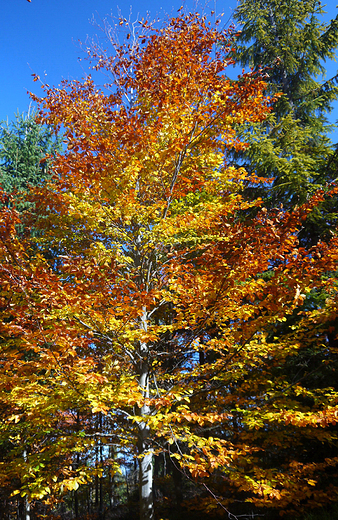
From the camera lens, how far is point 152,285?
6.01m

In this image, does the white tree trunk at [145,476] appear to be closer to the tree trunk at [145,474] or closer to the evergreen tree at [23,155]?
the tree trunk at [145,474]

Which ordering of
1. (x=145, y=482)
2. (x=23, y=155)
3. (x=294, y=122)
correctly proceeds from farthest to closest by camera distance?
(x=23, y=155)
(x=294, y=122)
(x=145, y=482)

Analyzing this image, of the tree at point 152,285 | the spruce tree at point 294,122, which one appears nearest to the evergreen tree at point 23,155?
the tree at point 152,285

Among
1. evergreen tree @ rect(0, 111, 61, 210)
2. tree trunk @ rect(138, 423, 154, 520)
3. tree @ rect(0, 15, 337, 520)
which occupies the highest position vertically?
evergreen tree @ rect(0, 111, 61, 210)

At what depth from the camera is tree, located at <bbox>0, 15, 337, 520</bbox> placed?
377 centimetres

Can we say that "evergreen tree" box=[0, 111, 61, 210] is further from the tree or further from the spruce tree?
the spruce tree

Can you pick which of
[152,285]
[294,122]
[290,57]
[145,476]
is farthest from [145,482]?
[290,57]

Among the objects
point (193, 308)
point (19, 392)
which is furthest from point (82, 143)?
point (19, 392)

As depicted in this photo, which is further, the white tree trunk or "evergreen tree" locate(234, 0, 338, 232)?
"evergreen tree" locate(234, 0, 338, 232)

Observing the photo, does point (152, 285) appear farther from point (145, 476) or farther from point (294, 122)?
point (294, 122)

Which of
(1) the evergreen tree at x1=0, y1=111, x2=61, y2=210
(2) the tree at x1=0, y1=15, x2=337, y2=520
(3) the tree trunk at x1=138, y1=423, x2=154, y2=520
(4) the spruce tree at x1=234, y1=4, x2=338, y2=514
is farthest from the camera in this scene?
(1) the evergreen tree at x1=0, y1=111, x2=61, y2=210

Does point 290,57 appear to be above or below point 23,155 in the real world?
above

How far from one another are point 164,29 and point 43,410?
24.4ft

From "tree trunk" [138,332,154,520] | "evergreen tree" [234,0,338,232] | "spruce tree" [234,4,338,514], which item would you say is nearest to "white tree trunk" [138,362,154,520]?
"tree trunk" [138,332,154,520]
